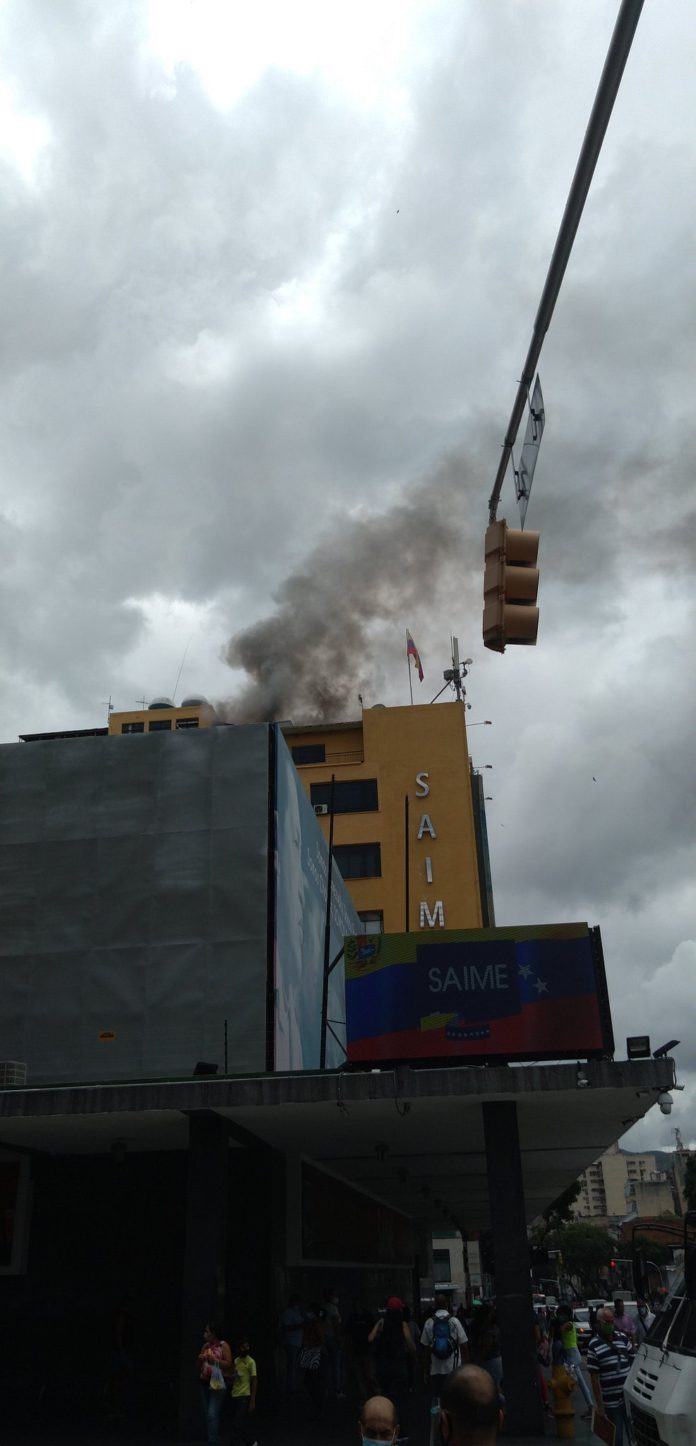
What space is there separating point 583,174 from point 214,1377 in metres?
13.4

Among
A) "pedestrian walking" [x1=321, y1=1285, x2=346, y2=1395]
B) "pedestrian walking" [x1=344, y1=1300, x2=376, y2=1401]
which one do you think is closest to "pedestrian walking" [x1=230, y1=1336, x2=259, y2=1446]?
"pedestrian walking" [x1=344, y1=1300, x2=376, y2=1401]

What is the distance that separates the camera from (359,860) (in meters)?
57.8

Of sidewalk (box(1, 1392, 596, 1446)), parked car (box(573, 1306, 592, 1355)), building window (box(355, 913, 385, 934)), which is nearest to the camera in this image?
sidewalk (box(1, 1392, 596, 1446))

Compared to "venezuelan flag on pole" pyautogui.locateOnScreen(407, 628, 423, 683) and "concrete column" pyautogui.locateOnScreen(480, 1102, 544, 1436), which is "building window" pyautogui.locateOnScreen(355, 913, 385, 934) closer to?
"venezuelan flag on pole" pyautogui.locateOnScreen(407, 628, 423, 683)

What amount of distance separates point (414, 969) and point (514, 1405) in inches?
230

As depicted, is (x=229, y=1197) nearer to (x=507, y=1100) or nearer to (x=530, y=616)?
(x=507, y=1100)

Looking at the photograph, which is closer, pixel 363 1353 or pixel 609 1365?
pixel 609 1365

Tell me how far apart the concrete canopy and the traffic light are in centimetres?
927

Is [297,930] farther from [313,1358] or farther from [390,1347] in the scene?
[390,1347]

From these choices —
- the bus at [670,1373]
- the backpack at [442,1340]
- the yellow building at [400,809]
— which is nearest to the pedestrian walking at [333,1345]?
the backpack at [442,1340]

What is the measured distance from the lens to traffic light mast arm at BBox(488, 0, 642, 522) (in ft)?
17.8

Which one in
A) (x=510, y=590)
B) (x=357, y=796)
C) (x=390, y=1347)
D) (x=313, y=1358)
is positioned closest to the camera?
(x=510, y=590)

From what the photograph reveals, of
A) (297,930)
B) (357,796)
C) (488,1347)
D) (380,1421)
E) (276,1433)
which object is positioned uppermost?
(357,796)

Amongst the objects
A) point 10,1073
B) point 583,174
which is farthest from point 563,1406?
point 583,174
